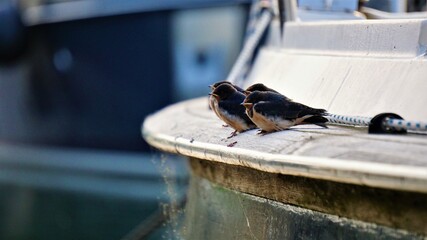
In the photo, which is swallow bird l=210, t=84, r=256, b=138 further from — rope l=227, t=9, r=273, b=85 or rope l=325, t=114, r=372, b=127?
rope l=227, t=9, r=273, b=85

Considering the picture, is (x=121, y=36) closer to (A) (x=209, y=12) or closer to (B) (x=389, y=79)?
(A) (x=209, y=12)

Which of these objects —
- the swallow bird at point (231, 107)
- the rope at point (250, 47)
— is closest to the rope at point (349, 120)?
the swallow bird at point (231, 107)

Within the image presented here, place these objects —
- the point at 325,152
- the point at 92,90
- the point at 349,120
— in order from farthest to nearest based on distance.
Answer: the point at 92,90 → the point at 349,120 → the point at 325,152

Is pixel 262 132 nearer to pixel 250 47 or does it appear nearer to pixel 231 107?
pixel 231 107

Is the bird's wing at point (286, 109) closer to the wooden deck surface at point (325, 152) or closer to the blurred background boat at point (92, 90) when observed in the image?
the wooden deck surface at point (325, 152)

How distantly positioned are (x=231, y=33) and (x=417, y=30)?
690 centimetres

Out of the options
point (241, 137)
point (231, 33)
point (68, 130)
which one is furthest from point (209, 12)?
point (241, 137)

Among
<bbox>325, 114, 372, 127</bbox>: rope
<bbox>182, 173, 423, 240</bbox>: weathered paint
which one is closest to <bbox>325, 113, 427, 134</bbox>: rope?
<bbox>325, 114, 372, 127</bbox>: rope

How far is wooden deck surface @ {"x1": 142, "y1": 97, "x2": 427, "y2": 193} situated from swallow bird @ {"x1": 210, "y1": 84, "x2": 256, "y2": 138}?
2.0 inches

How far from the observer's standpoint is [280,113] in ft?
8.93

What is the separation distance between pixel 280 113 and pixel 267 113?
0.04 metres

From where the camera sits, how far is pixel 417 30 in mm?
2701

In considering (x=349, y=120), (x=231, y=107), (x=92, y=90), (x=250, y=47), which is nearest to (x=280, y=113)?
(x=349, y=120)

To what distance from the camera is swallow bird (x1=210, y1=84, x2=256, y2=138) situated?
2973 mm
